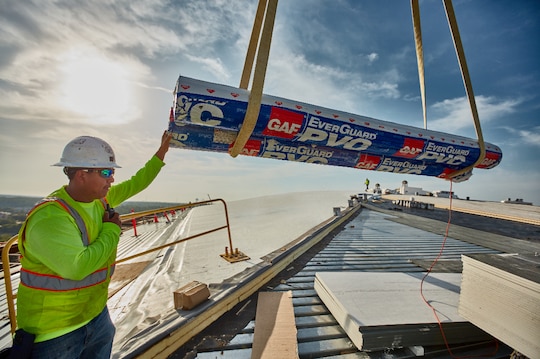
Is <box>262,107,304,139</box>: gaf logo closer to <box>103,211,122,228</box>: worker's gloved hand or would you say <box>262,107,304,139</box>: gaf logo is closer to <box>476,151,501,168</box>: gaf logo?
<box>103,211,122,228</box>: worker's gloved hand

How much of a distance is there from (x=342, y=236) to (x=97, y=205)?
6470 millimetres

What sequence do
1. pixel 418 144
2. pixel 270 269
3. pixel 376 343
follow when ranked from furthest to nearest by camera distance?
pixel 418 144
pixel 270 269
pixel 376 343

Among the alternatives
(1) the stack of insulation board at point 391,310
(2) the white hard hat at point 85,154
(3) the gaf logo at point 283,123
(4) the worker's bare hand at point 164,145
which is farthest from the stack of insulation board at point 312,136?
(1) the stack of insulation board at point 391,310

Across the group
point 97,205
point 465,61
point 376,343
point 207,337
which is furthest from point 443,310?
point 465,61

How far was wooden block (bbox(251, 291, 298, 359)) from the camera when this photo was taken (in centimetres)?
203

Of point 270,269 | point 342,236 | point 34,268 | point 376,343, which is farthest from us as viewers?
point 342,236

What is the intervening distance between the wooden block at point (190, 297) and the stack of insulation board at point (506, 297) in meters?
2.73

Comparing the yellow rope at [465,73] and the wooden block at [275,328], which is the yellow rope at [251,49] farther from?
the wooden block at [275,328]

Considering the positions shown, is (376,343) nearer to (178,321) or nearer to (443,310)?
(443,310)

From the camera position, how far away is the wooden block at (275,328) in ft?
6.66

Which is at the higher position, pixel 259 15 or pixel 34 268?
pixel 259 15

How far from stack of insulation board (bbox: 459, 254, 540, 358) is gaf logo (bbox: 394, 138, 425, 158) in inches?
102

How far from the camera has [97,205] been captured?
1.85 m

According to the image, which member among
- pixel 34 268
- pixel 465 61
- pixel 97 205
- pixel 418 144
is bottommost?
pixel 34 268
